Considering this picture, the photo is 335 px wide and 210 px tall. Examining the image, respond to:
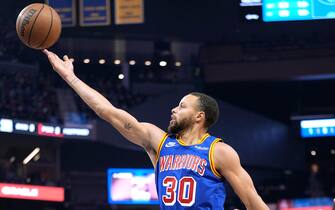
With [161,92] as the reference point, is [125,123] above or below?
above

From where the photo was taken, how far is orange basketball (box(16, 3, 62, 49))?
512 cm

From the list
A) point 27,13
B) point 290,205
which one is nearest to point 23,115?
point 290,205

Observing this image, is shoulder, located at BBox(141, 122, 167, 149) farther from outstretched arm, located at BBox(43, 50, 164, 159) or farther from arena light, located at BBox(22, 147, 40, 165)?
arena light, located at BBox(22, 147, 40, 165)

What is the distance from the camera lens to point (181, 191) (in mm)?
3869

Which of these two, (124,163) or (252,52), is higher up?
(252,52)

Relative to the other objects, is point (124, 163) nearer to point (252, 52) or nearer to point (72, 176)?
point (72, 176)

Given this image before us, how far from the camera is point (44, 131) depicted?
19391mm

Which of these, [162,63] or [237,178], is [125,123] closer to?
[237,178]

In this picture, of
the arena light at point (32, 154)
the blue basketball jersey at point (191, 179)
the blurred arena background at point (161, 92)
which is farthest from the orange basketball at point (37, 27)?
the arena light at point (32, 154)

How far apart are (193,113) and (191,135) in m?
0.13

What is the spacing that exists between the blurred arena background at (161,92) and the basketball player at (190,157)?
38.1ft

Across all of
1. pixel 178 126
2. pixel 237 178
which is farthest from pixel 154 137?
pixel 237 178

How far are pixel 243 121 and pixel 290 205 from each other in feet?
16.6

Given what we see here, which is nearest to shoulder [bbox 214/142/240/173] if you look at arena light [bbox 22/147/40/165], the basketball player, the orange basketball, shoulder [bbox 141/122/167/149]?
the basketball player
